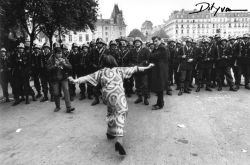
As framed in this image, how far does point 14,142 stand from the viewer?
5820 millimetres

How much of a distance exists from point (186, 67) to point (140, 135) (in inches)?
213

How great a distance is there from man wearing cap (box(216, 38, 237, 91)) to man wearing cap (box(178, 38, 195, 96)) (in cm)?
116

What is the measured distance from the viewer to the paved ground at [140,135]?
184 inches

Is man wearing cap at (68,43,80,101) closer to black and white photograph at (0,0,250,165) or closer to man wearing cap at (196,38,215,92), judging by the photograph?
black and white photograph at (0,0,250,165)

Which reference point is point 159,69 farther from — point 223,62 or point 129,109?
point 223,62

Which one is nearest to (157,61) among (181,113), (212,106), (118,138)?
(181,113)

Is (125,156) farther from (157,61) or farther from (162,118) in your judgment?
(157,61)

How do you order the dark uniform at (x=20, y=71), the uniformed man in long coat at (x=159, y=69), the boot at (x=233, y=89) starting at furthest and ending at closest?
the boot at (x=233, y=89)
the dark uniform at (x=20, y=71)
the uniformed man in long coat at (x=159, y=69)

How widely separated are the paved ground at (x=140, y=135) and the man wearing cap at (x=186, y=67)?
147cm

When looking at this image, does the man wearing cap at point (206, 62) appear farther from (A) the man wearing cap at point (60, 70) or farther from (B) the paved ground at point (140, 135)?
(A) the man wearing cap at point (60, 70)

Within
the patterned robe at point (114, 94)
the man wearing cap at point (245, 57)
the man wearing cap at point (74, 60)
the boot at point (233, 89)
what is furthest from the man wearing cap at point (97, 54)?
the man wearing cap at point (245, 57)

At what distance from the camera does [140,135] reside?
582cm

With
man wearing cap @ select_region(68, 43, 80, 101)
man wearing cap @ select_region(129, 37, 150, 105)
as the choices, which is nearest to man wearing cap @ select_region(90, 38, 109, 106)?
man wearing cap @ select_region(68, 43, 80, 101)

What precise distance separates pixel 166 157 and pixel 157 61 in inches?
151
